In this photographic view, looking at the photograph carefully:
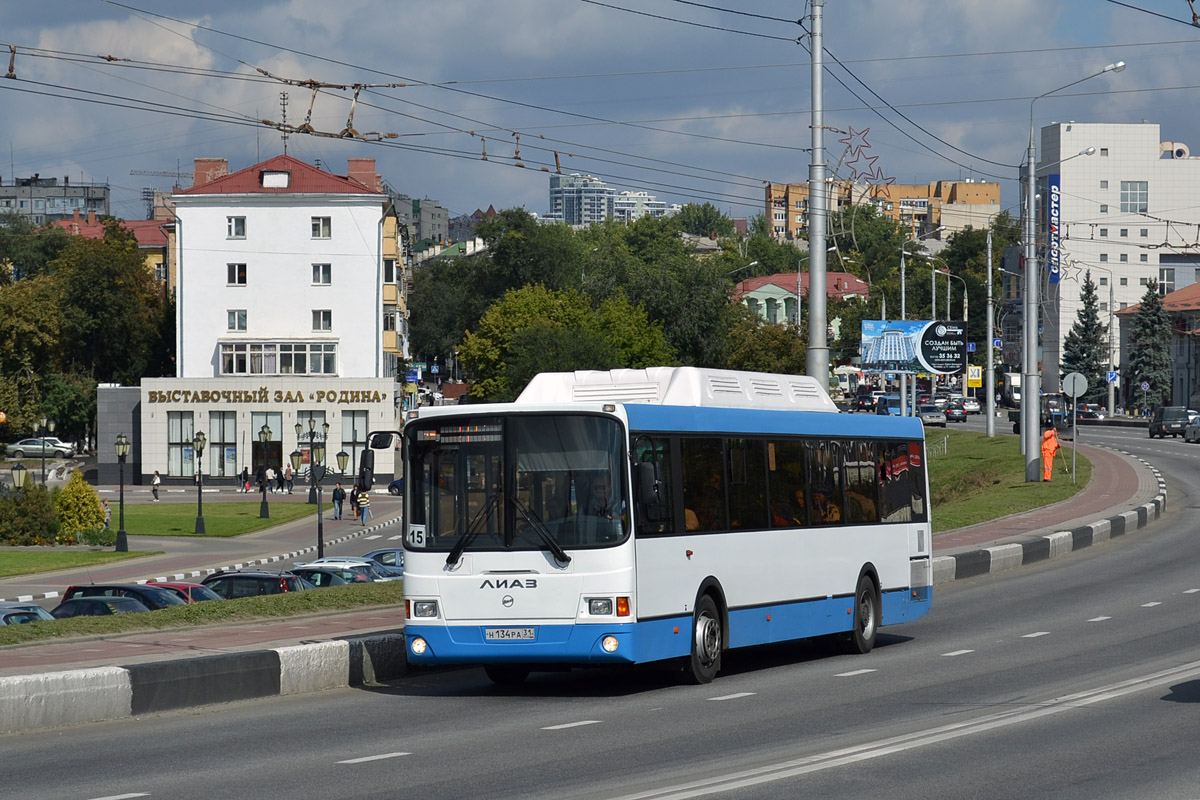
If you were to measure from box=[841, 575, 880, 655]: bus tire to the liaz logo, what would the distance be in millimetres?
5008

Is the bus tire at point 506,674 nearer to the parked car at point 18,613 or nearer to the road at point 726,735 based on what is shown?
the road at point 726,735

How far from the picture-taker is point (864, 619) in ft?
55.7

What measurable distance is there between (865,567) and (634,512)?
5022 mm

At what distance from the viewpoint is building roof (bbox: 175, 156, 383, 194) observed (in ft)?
261

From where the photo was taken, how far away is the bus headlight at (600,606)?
12.8 m

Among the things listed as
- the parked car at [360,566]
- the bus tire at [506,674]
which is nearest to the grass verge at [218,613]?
the bus tire at [506,674]

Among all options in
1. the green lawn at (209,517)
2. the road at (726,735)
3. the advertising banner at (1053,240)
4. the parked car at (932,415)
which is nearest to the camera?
the road at (726,735)

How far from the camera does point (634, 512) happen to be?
1298 cm

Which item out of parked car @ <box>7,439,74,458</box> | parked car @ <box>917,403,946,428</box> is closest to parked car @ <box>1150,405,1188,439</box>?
parked car @ <box>917,403,946,428</box>

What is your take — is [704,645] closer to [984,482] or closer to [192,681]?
[192,681]

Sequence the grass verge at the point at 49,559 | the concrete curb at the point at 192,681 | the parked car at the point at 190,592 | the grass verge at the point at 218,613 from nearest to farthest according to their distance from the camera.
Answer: the concrete curb at the point at 192,681, the grass verge at the point at 218,613, the parked car at the point at 190,592, the grass verge at the point at 49,559

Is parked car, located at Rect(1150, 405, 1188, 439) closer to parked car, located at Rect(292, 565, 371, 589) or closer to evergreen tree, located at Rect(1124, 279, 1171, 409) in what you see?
evergreen tree, located at Rect(1124, 279, 1171, 409)

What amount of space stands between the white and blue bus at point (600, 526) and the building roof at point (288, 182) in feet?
220

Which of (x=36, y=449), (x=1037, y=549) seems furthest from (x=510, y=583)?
(x=36, y=449)
